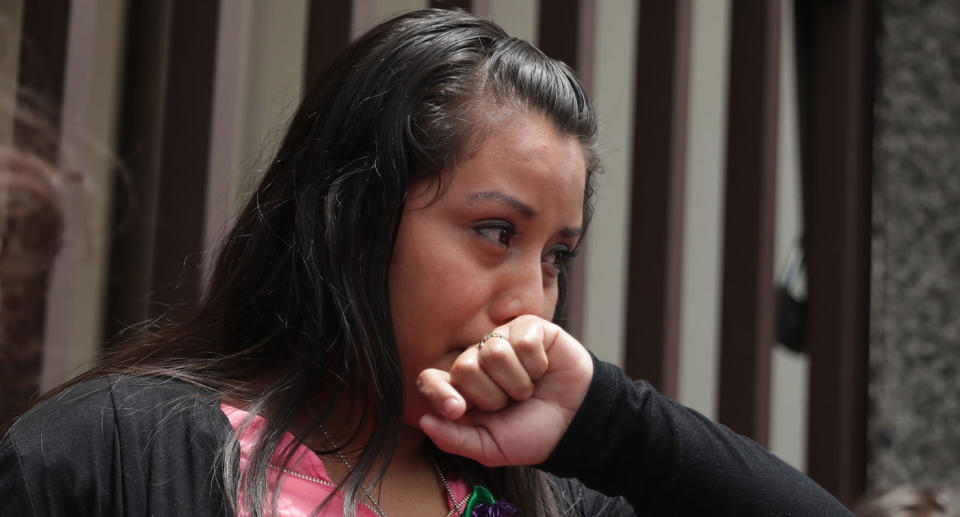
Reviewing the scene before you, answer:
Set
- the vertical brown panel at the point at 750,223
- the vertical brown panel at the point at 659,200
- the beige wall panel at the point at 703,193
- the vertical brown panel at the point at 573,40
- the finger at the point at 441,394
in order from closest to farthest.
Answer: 1. the finger at the point at 441,394
2. the vertical brown panel at the point at 573,40
3. the vertical brown panel at the point at 659,200
4. the vertical brown panel at the point at 750,223
5. the beige wall panel at the point at 703,193

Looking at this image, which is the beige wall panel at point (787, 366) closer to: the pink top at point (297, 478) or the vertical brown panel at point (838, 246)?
the vertical brown panel at point (838, 246)

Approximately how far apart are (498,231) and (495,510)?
13.6 inches

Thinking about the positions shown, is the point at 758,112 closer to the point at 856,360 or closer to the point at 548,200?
the point at 856,360

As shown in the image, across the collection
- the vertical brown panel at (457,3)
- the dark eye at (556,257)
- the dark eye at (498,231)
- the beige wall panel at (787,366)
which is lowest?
the beige wall panel at (787,366)

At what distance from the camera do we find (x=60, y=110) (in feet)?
7.22

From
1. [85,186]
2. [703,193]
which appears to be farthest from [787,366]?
[85,186]

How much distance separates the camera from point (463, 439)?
59.9 inches

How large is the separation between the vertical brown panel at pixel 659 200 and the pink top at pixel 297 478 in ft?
4.43

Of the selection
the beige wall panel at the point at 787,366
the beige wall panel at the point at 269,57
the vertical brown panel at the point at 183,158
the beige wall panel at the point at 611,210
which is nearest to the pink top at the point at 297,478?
the vertical brown panel at the point at 183,158

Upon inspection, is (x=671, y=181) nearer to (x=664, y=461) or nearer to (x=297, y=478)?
(x=664, y=461)

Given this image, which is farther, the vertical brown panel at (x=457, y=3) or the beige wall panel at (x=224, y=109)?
the vertical brown panel at (x=457, y=3)

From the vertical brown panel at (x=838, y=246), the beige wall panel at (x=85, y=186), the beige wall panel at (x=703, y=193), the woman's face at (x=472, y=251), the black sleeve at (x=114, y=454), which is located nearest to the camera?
the black sleeve at (x=114, y=454)

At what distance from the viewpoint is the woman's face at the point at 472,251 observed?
1.53 m

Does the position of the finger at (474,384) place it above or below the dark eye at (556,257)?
below
